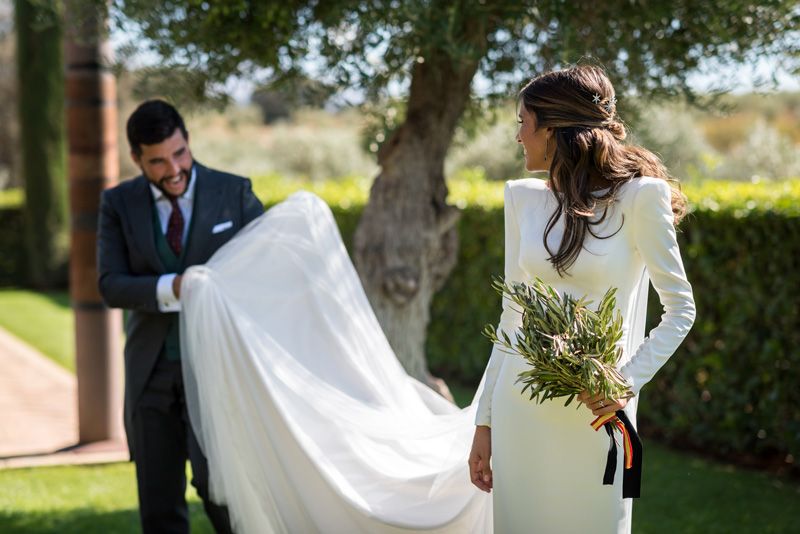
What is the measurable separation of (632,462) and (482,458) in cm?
58

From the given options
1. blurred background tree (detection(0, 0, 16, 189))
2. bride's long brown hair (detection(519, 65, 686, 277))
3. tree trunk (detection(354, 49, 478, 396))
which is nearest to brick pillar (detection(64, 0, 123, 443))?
tree trunk (detection(354, 49, 478, 396))

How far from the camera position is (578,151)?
2.96m

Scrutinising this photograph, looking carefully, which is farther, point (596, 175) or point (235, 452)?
point (235, 452)

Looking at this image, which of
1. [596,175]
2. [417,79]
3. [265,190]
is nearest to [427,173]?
[417,79]

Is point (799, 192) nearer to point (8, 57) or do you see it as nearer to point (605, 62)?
point (605, 62)

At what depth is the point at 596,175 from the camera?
2.98 meters

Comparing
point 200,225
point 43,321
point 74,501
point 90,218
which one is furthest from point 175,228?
point 43,321

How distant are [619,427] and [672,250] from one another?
54cm

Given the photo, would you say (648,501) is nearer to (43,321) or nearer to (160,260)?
(160,260)

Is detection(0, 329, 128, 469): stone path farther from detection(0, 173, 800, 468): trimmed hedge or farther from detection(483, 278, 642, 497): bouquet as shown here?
detection(483, 278, 642, 497): bouquet

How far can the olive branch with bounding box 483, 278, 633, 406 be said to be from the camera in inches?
106

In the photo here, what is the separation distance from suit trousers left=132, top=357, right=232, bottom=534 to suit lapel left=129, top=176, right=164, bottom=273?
1.48ft

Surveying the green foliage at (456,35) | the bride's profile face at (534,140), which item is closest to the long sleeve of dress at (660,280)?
the bride's profile face at (534,140)

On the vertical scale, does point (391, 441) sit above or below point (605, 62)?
below
